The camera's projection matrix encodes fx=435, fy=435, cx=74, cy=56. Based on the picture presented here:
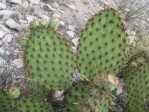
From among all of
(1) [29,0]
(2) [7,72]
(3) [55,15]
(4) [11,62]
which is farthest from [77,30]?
(2) [7,72]

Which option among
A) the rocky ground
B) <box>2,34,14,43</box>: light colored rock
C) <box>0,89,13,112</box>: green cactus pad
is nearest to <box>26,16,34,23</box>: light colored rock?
the rocky ground

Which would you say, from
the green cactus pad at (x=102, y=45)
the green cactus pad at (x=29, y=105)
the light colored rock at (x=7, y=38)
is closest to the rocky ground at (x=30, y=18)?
the light colored rock at (x=7, y=38)

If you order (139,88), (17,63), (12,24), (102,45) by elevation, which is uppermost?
(102,45)

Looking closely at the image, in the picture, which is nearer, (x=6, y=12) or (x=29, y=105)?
(x=29, y=105)

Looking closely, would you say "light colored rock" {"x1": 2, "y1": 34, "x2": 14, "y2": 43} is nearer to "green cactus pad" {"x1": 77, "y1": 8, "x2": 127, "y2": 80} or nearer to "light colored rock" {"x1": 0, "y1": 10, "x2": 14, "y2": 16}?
"light colored rock" {"x1": 0, "y1": 10, "x2": 14, "y2": 16}

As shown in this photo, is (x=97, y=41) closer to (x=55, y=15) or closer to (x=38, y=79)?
(x=38, y=79)

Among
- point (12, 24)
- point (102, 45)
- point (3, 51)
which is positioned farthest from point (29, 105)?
point (12, 24)

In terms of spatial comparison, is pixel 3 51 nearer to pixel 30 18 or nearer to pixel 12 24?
pixel 12 24
